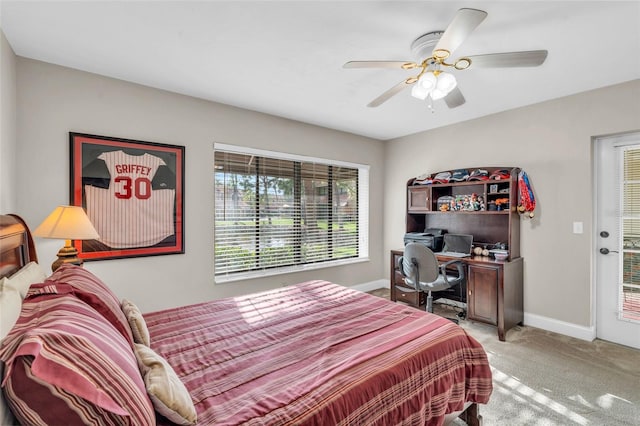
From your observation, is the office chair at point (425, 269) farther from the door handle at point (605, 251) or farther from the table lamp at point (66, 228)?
the table lamp at point (66, 228)

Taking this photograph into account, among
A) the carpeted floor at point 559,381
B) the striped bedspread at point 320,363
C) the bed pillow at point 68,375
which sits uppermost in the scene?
the bed pillow at point 68,375

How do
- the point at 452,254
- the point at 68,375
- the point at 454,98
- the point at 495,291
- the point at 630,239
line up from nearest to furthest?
1. the point at 68,375
2. the point at 454,98
3. the point at 630,239
4. the point at 495,291
5. the point at 452,254

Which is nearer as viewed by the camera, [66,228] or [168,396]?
[168,396]

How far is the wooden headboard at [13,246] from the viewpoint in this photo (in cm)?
139

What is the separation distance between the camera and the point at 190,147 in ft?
10.3

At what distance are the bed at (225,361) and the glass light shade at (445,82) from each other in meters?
1.52

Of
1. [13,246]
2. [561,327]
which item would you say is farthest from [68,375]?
[561,327]

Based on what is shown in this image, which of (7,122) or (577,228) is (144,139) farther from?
(577,228)

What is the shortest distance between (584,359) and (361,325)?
7.66 feet

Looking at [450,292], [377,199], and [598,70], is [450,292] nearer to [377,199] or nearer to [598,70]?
[377,199]

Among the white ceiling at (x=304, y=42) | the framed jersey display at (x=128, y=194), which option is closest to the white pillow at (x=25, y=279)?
the framed jersey display at (x=128, y=194)

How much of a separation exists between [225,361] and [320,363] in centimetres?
47

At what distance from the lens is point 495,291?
3.15 m

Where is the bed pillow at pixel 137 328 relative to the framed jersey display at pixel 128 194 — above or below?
below
